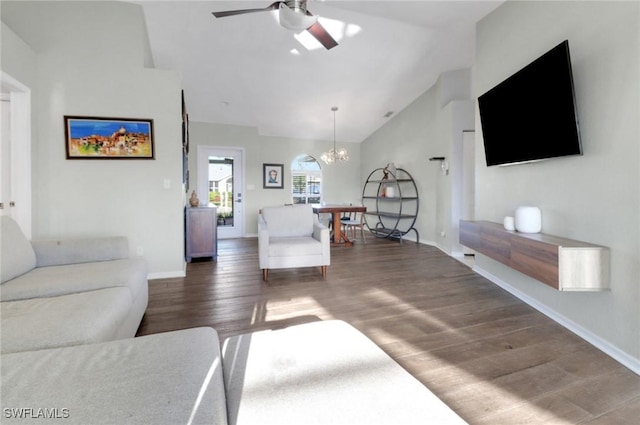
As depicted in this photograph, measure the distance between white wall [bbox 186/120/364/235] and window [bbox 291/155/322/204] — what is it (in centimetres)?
14

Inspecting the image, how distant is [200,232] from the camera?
4.20m

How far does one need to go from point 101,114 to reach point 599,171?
453cm

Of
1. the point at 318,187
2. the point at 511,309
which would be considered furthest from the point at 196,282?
the point at 318,187

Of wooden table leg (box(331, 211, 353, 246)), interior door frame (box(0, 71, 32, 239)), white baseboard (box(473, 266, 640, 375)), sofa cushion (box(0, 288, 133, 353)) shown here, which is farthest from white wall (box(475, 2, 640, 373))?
interior door frame (box(0, 71, 32, 239))

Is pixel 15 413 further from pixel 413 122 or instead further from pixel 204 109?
pixel 413 122

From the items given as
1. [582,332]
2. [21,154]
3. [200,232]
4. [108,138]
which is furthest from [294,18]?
[582,332]

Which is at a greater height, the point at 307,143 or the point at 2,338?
the point at 307,143

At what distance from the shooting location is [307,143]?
7395 mm

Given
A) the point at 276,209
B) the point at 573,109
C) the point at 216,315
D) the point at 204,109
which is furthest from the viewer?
the point at 204,109

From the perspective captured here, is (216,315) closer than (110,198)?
Yes

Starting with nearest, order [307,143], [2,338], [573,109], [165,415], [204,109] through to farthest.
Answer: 1. [165,415]
2. [2,338]
3. [573,109]
4. [204,109]
5. [307,143]

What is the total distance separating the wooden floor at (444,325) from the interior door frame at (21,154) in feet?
4.60

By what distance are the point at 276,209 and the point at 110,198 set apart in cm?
188

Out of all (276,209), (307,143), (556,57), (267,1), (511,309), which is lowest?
(511,309)
